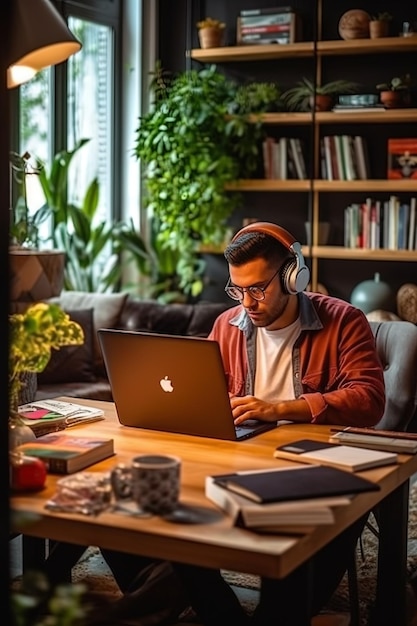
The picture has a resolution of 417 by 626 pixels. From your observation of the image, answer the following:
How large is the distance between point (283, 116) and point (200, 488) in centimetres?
426

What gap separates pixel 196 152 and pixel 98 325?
46.4 inches

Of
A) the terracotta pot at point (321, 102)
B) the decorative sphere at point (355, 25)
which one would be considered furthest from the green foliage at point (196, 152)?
the decorative sphere at point (355, 25)

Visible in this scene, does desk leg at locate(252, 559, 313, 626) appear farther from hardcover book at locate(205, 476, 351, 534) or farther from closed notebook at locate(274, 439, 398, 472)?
closed notebook at locate(274, 439, 398, 472)

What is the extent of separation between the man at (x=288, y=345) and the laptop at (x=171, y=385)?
18 cm

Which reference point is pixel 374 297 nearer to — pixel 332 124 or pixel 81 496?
pixel 332 124

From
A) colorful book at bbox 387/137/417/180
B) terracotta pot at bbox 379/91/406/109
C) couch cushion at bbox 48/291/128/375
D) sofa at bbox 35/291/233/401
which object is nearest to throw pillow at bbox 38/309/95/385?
sofa at bbox 35/291/233/401

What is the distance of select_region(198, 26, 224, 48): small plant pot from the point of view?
21.2 feet

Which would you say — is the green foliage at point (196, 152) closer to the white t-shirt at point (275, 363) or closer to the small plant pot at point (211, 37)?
the small plant pot at point (211, 37)

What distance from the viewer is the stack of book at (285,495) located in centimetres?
202

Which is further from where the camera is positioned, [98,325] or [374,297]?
[374,297]

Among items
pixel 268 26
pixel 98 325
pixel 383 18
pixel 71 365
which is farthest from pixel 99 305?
pixel 383 18

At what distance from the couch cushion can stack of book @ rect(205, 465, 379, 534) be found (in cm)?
351

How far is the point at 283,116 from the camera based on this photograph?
627 cm

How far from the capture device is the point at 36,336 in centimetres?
227
